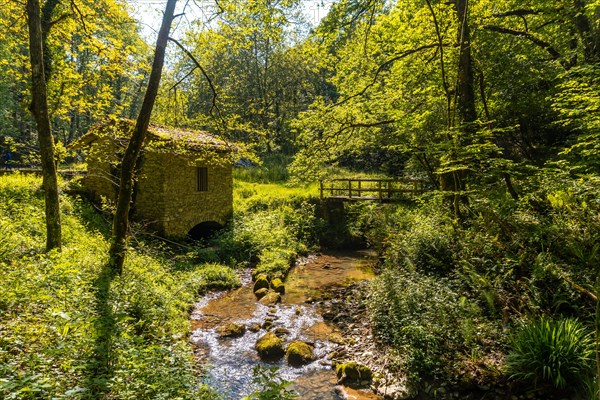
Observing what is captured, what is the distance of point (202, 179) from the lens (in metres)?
16.0

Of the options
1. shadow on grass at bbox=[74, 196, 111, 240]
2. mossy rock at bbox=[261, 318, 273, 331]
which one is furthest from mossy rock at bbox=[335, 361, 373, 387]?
shadow on grass at bbox=[74, 196, 111, 240]

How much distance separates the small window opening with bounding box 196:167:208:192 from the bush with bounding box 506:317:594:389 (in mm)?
13682

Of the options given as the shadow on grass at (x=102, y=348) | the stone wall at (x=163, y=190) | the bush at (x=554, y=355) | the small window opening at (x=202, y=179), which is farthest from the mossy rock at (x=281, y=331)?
the small window opening at (x=202, y=179)

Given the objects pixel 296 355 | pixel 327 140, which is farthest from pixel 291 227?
pixel 296 355

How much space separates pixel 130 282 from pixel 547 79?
45.2 ft

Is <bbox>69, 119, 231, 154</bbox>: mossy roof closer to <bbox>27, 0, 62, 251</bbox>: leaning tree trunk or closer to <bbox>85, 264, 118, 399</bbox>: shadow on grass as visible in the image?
<bbox>27, 0, 62, 251</bbox>: leaning tree trunk

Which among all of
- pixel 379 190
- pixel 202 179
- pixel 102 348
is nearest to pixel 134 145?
pixel 102 348

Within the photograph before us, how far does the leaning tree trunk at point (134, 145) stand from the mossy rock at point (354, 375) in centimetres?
531

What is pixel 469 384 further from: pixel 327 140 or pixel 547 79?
pixel 547 79

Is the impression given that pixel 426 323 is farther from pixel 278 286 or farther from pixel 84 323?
pixel 278 286

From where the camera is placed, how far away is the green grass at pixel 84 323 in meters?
3.65

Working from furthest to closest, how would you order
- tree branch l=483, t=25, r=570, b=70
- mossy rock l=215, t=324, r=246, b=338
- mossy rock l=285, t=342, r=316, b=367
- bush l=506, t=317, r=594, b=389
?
tree branch l=483, t=25, r=570, b=70 < mossy rock l=215, t=324, r=246, b=338 < mossy rock l=285, t=342, r=316, b=367 < bush l=506, t=317, r=594, b=389

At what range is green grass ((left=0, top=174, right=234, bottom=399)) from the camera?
3650 mm

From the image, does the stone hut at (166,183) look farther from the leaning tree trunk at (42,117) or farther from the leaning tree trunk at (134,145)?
the leaning tree trunk at (134,145)
